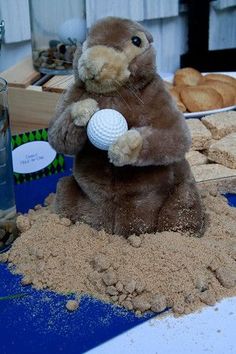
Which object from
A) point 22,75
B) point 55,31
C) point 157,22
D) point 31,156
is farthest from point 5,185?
point 157,22

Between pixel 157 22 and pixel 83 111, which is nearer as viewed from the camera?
pixel 83 111

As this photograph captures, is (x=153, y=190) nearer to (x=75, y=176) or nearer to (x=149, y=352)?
(x=75, y=176)

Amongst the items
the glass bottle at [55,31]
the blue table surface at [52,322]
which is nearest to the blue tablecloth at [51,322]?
the blue table surface at [52,322]

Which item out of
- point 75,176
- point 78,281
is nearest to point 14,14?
point 75,176

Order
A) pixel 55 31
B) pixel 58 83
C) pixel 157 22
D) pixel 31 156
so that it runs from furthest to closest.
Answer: pixel 157 22 < pixel 55 31 < pixel 58 83 < pixel 31 156

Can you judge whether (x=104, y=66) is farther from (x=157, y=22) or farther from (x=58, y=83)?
(x=157, y=22)

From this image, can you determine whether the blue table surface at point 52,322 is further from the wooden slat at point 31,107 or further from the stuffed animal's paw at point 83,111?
the wooden slat at point 31,107
